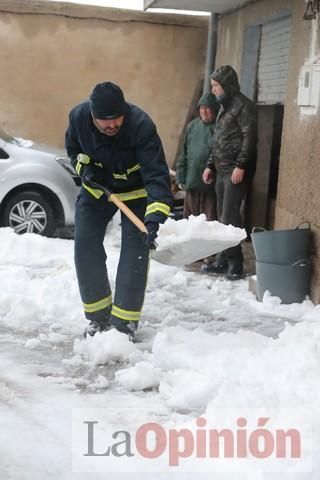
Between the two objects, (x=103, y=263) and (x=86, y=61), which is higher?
(x=86, y=61)

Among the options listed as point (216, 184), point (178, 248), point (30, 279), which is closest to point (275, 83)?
point (216, 184)

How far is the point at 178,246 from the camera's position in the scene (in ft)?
15.6

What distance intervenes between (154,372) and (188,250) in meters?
0.87

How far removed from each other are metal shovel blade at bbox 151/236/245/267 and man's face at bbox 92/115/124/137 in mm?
827

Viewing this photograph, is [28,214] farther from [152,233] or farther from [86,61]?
[86,61]

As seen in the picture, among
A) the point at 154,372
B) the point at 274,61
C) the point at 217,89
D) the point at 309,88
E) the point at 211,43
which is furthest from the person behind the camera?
the point at 211,43

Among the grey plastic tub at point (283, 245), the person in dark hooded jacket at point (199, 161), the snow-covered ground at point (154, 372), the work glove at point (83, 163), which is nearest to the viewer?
the snow-covered ground at point (154, 372)

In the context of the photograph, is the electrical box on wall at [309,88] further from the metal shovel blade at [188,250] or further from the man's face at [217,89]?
the metal shovel blade at [188,250]

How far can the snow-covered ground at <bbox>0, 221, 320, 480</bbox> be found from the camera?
11.3 feet

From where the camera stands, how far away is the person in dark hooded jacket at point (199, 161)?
7.50 metres

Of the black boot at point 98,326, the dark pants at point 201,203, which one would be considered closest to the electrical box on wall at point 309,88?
the dark pants at point 201,203

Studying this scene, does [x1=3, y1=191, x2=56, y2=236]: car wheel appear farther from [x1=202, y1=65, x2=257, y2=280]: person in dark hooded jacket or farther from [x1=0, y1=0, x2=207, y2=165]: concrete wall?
[x1=0, y1=0, x2=207, y2=165]: concrete wall

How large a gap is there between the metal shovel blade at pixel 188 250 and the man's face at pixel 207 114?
2865 millimetres

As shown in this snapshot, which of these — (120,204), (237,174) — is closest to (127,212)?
(120,204)
